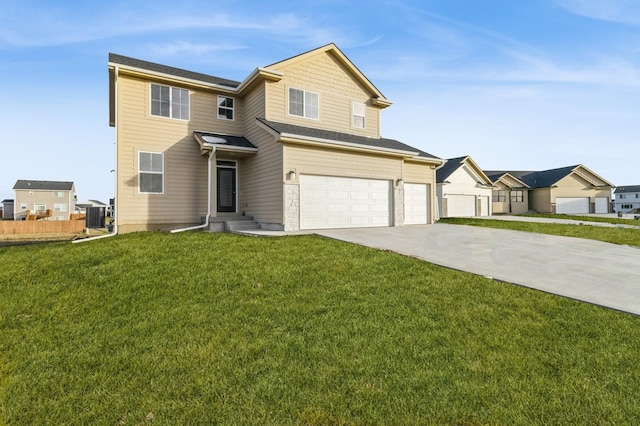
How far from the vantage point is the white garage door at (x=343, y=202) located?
1213cm

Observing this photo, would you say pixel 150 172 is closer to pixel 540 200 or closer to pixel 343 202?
pixel 343 202

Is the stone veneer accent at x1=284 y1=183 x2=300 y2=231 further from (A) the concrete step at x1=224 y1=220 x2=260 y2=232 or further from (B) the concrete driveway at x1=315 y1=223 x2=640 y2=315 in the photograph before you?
(A) the concrete step at x1=224 y1=220 x2=260 y2=232

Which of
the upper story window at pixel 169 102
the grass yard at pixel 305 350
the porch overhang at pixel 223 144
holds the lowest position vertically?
the grass yard at pixel 305 350

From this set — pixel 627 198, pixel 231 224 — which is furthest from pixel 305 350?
pixel 627 198

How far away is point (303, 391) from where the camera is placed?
2.91 m

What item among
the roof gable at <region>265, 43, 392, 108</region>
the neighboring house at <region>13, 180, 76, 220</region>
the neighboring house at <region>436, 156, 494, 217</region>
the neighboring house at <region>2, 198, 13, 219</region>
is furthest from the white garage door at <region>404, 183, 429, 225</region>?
the neighboring house at <region>2, 198, 13, 219</region>

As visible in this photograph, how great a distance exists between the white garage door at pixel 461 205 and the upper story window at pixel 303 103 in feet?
54.6

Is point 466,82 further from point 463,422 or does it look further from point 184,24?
point 463,422

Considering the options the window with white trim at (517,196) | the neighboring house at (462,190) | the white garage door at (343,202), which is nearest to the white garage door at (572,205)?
the window with white trim at (517,196)

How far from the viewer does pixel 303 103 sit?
14.3 metres

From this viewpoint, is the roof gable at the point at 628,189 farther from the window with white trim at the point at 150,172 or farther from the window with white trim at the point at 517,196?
the window with white trim at the point at 150,172

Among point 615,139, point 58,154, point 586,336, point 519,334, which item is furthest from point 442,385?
point 615,139

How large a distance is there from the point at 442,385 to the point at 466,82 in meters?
14.3

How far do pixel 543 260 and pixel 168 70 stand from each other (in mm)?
15593
